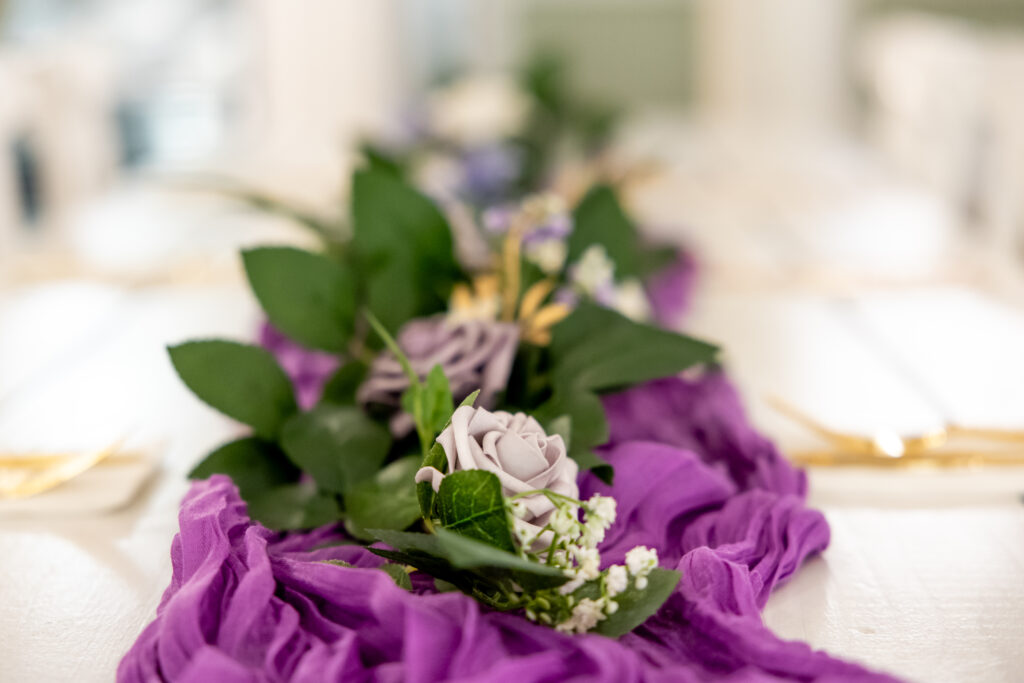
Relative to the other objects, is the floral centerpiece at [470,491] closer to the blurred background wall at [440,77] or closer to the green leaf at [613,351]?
the green leaf at [613,351]

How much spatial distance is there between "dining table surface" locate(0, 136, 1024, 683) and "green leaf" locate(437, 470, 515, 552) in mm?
180

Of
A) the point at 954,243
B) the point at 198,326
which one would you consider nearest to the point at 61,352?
the point at 198,326

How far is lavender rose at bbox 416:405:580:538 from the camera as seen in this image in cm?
48

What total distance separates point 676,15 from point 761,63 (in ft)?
3.57

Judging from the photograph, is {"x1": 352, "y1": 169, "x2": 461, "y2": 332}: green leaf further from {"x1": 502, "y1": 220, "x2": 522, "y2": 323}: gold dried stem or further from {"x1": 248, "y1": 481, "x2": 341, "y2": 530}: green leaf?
{"x1": 248, "y1": 481, "x2": 341, "y2": 530}: green leaf

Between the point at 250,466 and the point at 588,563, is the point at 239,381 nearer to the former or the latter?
the point at 250,466

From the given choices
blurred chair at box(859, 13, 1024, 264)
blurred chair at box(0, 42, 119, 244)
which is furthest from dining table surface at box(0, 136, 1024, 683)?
blurred chair at box(0, 42, 119, 244)

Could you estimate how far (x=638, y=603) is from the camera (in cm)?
48

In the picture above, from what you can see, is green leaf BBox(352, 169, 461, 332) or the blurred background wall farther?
the blurred background wall

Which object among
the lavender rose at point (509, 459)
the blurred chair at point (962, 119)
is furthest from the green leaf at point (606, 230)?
the blurred chair at point (962, 119)

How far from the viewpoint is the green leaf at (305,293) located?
2.41 ft

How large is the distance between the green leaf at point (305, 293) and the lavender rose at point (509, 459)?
0.28 meters

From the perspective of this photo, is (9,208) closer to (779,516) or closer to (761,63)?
(779,516)

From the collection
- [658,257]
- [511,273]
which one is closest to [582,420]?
[511,273]
